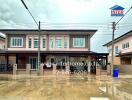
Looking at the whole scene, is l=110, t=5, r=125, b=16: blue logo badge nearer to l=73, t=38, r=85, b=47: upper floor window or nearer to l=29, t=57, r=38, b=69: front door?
l=73, t=38, r=85, b=47: upper floor window

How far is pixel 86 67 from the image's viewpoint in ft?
152

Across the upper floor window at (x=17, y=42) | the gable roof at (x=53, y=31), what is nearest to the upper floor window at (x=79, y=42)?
the gable roof at (x=53, y=31)

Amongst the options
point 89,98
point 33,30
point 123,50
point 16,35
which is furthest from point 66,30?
point 89,98

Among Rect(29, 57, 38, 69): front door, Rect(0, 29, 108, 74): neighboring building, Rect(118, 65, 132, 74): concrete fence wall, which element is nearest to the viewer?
Rect(0, 29, 108, 74): neighboring building

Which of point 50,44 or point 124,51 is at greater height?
point 50,44

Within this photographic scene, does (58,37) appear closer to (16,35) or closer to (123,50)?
(16,35)

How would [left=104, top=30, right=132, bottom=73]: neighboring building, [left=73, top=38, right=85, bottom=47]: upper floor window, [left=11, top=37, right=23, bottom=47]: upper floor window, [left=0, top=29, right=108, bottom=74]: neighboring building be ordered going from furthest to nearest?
1. [left=104, top=30, right=132, bottom=73]: neighboring building
2. [left=11, top=37, right=23, bottom=47]: upper floor window
3. [left=73, top=38, right=85, bottom=47]: upper floor window
4. [left=0, top=29, right=108, bottom=74]: neighboring building

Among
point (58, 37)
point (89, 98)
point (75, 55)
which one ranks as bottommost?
point (89, 98)

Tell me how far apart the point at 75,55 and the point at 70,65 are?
2.10 m

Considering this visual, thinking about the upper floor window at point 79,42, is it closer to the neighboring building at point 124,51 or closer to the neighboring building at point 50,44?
the neighboring building at point 50,44

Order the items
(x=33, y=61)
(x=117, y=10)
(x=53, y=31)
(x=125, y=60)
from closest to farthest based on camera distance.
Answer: (x=117, y=10), (x=53, y=31), (x=33, y=61), (x=125, y=60)

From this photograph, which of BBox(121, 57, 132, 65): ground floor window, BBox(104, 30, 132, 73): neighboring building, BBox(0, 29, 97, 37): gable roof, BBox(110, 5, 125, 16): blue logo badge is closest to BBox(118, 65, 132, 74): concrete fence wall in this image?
BBox(104, 30, 132, 73): neighboring building

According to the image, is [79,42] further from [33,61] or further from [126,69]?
[126,69]

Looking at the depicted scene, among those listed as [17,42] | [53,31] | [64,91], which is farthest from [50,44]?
[64,91]
